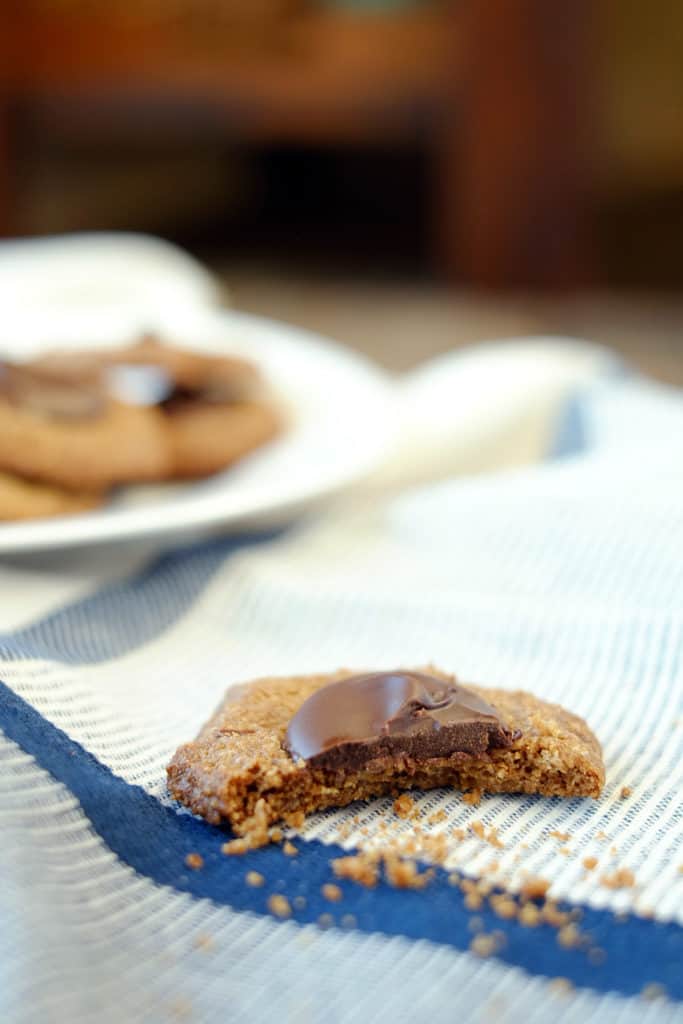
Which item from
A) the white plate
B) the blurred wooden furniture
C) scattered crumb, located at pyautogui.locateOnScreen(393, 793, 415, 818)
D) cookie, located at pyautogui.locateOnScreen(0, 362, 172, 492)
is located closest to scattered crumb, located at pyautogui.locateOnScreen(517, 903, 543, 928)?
scattered crumb, located at pyautogui.locateOnScreen(393, 793, 415, 818)

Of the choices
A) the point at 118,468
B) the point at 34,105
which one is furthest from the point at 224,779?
the point at 34,105

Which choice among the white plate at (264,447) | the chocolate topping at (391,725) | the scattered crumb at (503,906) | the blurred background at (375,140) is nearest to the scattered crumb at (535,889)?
the scattered crumb at (503,906)

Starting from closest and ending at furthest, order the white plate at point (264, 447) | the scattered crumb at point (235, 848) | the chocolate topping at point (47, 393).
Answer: the scattered crumb at point (235, 848), the white plate at point (264, 447), the chocolate topping at point (47, 393)

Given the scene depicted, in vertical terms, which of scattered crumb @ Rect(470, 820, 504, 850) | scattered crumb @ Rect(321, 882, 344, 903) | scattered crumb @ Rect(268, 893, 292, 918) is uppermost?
scattered crumb @ Rect(470, 820, 504, 850)

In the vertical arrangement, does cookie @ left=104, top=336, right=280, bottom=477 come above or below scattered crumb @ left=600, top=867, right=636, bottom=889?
above

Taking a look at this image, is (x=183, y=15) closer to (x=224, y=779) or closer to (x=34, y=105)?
(x=34, y=105)

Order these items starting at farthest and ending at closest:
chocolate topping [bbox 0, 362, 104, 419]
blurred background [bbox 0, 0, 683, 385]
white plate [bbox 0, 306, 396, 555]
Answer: blurred background [bbox 0, 0, 683, 385] < chocolate topping [bbox 0, 362, 104, 419] < white plate [bbox 0, 306, 396, 555]

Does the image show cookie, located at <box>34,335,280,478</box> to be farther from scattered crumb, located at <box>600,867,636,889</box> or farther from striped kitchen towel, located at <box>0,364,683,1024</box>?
scattered crumb, located at <box>600,867,636,889</box>

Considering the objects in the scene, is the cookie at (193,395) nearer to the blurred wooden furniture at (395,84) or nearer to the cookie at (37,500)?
the cookie at (37,500)
